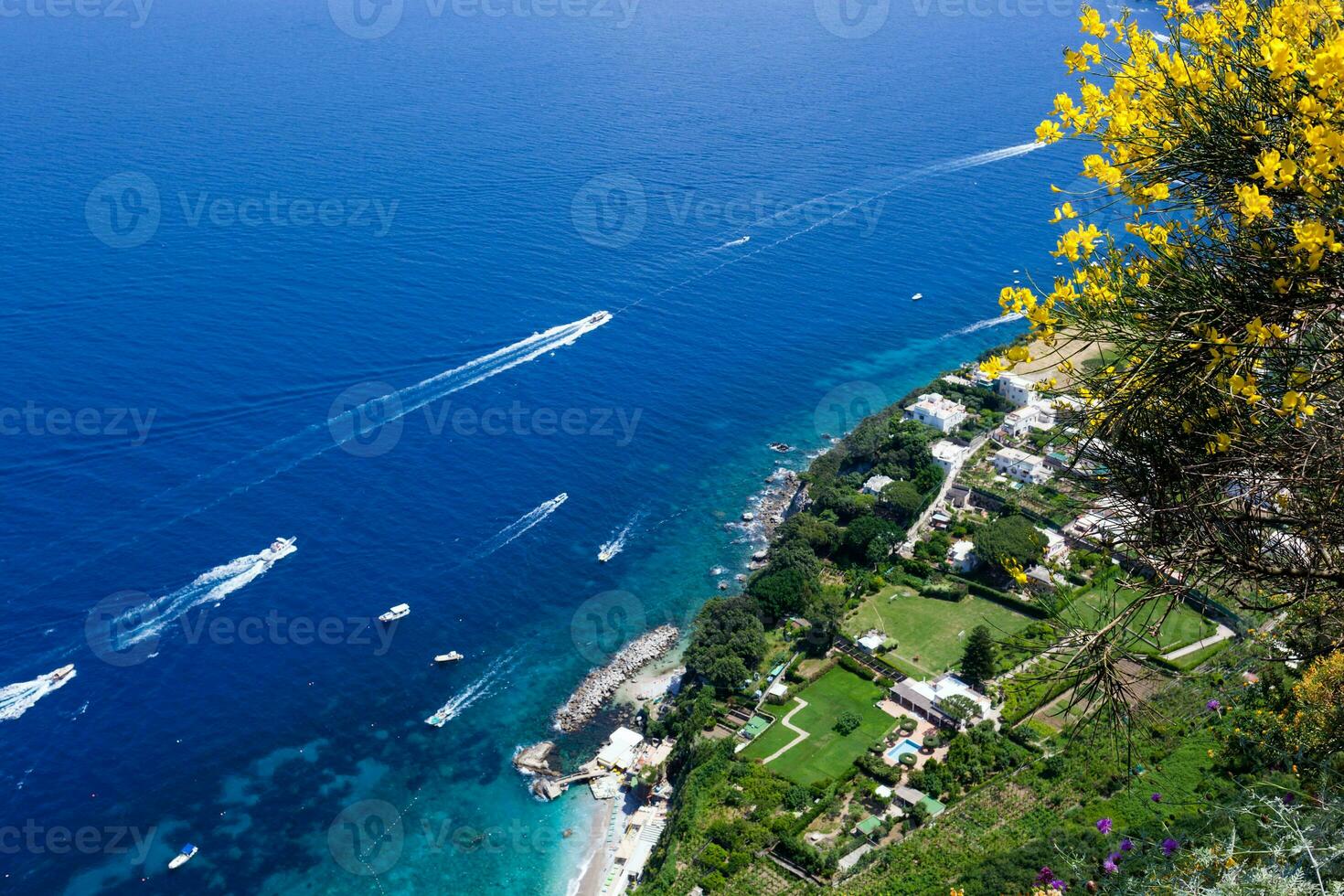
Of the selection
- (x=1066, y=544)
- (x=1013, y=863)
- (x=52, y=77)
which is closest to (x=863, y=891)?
(x=1013, y=863)

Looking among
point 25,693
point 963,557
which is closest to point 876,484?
point 963,557

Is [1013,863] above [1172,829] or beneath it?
beneath

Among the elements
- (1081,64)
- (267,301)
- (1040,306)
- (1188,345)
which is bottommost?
(267,301)

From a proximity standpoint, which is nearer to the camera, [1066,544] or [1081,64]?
[1081,64]

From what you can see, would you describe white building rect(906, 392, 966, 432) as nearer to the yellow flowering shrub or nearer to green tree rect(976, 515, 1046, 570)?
green tree rect(976, 515, 1046, 570)

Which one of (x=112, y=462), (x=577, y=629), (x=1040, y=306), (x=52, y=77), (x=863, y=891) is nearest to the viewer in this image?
(x=1040, y=306)

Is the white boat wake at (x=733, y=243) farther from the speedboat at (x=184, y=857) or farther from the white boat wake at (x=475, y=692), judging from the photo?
the speedboat at (x=184, y=857)

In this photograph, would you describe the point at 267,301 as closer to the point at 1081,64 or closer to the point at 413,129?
the point at 413,129

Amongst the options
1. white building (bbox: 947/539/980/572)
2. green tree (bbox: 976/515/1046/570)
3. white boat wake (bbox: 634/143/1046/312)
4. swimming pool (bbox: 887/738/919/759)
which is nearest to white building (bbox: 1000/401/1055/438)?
green tree (bbox: 976/515/1046/570)
